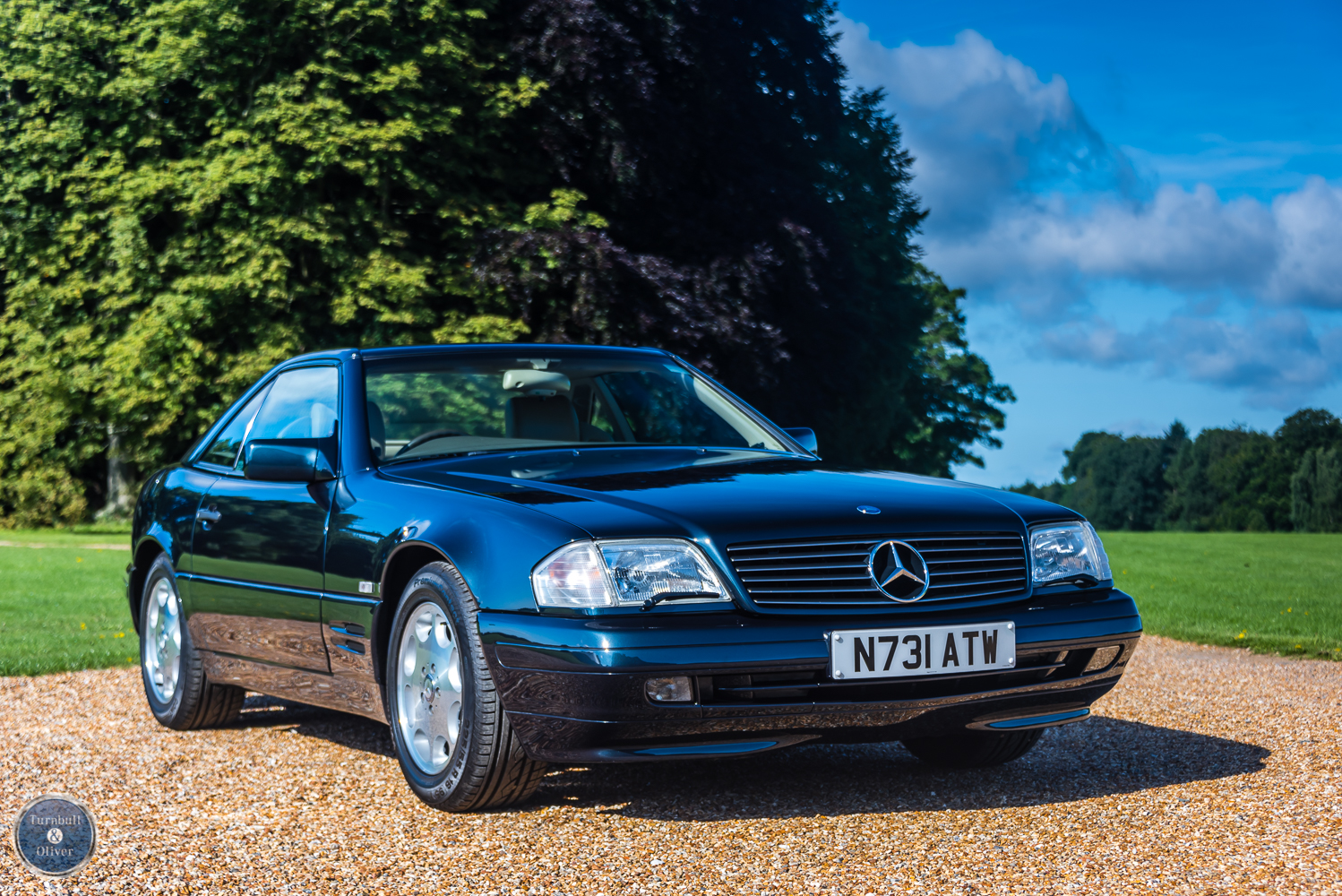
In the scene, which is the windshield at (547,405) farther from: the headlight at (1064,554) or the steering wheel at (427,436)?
the headlight at (1064,554)

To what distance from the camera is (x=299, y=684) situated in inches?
211

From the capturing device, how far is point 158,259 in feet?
77.8

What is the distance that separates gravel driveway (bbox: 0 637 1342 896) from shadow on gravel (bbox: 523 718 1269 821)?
2 centimetres

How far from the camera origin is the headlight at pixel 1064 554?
4.54 meters

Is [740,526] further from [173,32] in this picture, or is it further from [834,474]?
[173,32]

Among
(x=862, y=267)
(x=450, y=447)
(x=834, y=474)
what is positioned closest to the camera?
(x=834, y=474)

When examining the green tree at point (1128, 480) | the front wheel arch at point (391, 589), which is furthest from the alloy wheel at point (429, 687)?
the green tree at point (1128, 480)

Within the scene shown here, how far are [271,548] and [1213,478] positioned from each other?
284 ft

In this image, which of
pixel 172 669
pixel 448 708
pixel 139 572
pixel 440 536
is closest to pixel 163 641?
pixel 172 669

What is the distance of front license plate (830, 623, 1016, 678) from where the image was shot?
158 inches

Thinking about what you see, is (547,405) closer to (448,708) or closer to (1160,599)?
(448,708)

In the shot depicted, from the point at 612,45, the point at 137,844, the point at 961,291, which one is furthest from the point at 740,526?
the point at 961,291

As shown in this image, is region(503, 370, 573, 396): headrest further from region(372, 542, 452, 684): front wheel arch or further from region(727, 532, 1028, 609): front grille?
region(727, 532, 1028, 609): front grille

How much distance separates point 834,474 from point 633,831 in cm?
140
